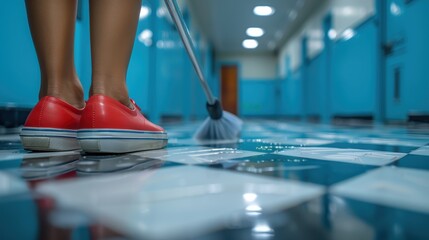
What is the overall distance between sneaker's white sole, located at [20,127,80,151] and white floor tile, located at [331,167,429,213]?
615mm

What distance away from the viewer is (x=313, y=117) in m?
5.50

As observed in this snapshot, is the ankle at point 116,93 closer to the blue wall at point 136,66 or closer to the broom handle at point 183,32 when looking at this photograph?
the broom handle at point 183,32

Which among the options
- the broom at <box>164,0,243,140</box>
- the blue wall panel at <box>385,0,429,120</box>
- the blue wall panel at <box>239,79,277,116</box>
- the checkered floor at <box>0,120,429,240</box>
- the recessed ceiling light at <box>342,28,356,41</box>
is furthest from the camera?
the blue wall panel at <box>239,79,277,116</box>

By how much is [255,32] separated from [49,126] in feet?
21.4

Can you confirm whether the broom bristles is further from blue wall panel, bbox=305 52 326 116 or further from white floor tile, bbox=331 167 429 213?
blue wall panel, bbox=305 52 326 116

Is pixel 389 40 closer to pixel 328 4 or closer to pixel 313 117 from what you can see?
pixel 328 4

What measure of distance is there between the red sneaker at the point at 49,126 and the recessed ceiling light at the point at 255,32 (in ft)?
20.3

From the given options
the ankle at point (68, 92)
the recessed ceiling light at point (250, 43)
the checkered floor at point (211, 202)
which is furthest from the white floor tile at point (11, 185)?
the recessed ceiling light at point (250, 43)

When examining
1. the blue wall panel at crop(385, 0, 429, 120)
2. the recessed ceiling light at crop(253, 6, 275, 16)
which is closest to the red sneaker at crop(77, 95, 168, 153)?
the blue wall panel at crop(385, 0, 429, 120)

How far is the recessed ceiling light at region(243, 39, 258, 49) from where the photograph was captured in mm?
7629

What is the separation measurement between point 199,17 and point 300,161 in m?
5.72

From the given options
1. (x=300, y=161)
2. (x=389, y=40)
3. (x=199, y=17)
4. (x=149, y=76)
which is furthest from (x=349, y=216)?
(x=199, y=17)

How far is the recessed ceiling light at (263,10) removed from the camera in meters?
4.96

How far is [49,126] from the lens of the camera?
669 millimetres
